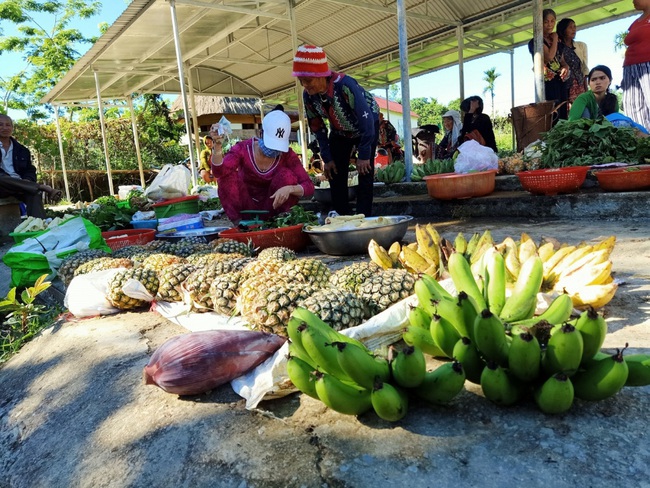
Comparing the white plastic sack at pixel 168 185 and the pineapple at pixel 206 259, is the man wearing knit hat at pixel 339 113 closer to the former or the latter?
the pineapple at pixel 206 259

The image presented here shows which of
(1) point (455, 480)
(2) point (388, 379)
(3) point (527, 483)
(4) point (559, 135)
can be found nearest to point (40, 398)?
(2) point (388, 379)

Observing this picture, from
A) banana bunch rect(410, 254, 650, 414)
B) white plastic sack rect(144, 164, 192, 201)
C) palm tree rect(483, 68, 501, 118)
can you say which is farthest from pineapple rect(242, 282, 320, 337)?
palm tree rect(483, 68, 501, 118)

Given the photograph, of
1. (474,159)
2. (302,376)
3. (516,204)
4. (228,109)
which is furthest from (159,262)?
(228,109)

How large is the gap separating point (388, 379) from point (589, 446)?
23.1 inches

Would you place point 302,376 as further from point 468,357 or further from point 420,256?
point 420,256

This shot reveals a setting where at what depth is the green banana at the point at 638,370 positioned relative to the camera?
133 centimetres

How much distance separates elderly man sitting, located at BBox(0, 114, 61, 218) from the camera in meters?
6.53

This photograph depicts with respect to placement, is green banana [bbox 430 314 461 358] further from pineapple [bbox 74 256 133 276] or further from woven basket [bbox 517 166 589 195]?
woven basket [bbox 517 166 589 195]

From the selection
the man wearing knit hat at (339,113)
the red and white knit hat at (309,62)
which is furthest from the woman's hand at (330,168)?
the red and white knit hat at (309,62)

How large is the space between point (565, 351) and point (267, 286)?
1319 mm

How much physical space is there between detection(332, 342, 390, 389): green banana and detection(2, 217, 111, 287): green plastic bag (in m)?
3.72

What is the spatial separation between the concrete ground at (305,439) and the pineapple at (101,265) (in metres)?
1.14

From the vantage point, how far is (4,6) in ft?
70.0

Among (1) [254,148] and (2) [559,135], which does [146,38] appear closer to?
(1) [254,148]
